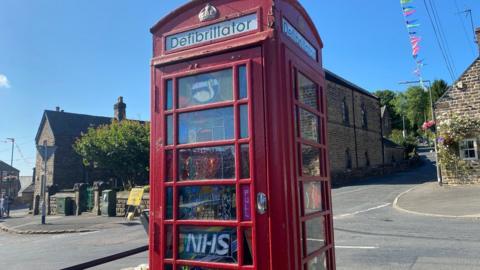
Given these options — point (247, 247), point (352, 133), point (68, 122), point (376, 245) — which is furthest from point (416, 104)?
point (247, 247)

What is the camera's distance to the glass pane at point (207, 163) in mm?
2866

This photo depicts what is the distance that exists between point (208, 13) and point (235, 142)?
3.49 feet

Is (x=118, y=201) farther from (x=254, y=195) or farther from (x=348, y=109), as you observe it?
(x=254, y=195)

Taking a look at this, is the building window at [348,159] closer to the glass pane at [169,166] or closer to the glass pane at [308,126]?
the glass pane at [308,126]

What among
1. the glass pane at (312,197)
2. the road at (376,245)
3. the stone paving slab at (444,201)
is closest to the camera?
the glass pane at (312,197)

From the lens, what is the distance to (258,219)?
269 cm

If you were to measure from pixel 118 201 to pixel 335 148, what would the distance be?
46.0 ft

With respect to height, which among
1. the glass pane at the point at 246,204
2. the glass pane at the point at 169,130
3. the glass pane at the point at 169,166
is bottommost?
the glass pane at the point at 246,204

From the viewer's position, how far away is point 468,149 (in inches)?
738

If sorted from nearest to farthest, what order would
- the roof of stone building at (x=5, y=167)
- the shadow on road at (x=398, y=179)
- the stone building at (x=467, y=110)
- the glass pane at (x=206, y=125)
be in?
the glass pane at (x=206, y=125)
the stone building at (x=467, y=110)
the shadow on road at (x=398, y=179)
the roof of stone building at (x=5, y=167)

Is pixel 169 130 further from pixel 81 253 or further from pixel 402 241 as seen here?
pixel 81 253

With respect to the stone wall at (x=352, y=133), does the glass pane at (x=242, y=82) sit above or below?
below

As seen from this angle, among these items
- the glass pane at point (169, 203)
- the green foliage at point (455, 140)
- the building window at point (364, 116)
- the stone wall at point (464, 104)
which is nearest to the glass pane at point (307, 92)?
the glass pane at point (169, 203)

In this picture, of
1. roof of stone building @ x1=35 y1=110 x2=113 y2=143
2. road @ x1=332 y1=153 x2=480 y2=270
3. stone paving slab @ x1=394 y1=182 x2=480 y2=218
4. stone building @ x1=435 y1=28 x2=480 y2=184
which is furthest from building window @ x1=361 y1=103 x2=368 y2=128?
roof of stone building @ x1=35 y1=110 x2=113 y2=143
